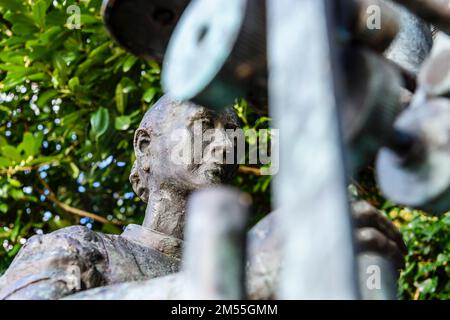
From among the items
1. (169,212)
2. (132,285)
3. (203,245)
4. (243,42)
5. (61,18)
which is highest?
(243,42)

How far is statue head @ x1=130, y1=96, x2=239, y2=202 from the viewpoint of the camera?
379 cm

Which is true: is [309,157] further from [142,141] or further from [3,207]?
[3,207]

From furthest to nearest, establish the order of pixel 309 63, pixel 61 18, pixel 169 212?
pixel 61 18 → pixel 169 212 → pixel 309 63

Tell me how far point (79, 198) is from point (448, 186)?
513 cm

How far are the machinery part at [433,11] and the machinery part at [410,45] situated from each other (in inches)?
33.7

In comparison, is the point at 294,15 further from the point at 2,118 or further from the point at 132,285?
the point at 2,118

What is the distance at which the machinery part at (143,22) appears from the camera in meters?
2.25

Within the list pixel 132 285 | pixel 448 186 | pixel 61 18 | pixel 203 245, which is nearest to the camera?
pixel 203 245

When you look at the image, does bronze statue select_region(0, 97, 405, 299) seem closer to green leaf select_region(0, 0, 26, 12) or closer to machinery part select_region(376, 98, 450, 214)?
machinery part select_region(376, 98, 450, 214)

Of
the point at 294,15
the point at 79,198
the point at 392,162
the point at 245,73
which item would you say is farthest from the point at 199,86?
the point at 79,198

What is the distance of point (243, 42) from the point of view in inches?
77.5

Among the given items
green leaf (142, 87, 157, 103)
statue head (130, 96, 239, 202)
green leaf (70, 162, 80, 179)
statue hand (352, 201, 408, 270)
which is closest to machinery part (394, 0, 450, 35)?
statue hand (352, 201, 408, 270)

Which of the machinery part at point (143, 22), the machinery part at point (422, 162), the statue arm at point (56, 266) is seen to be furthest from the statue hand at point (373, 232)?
the statue arm at point (56, 266)

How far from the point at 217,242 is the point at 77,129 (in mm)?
4698
